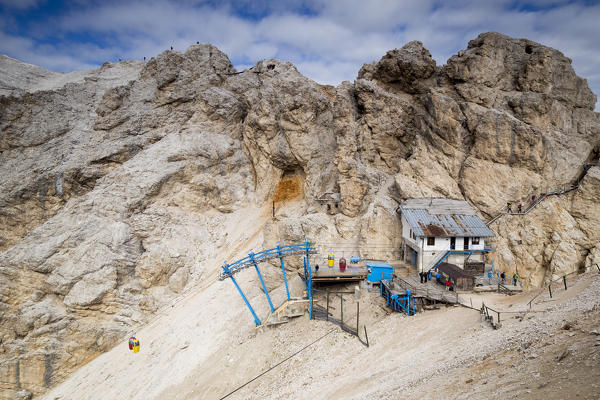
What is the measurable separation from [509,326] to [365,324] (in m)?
8.97

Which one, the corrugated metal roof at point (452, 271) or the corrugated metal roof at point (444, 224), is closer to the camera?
the corrugated metal roof at point (452, 271)

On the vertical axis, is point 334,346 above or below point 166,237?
below

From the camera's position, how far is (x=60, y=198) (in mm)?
42219

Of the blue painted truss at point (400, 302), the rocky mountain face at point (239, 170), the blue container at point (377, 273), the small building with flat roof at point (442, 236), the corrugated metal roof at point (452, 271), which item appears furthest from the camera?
the rocky mountain face at point (239, 170)

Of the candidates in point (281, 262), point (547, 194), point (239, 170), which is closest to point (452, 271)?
point (281, 262)

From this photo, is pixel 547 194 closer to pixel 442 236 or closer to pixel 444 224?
pixel 444 224

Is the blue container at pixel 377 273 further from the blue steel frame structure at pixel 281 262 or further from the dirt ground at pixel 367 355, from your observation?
the blue steel frame structure at pixel 281 262

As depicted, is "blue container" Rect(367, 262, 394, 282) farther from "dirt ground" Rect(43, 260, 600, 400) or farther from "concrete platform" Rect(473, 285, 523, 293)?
"concrete platform" Rect(473, 285, 523, 293)

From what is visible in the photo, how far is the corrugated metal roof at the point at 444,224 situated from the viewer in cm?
2713

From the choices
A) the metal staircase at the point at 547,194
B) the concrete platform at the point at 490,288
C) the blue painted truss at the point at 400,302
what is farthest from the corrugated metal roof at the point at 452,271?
the metal staircase at the point at 547,194

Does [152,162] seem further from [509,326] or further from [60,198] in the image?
[509,326]

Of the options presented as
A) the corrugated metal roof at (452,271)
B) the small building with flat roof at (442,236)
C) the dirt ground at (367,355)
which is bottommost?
the dirt ground at (367,355)

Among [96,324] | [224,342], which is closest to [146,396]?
[224,342]

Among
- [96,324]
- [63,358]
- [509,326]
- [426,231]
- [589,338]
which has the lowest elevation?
[63,358]
